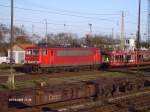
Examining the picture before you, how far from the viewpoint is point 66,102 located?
2070 centimetres

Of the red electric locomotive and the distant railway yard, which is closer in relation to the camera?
the distant railway yard

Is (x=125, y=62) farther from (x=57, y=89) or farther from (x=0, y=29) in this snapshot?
(x=0, y=29)

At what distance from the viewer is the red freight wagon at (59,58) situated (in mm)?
42959

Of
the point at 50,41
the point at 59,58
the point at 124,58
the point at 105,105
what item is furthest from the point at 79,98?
the point at 50,41

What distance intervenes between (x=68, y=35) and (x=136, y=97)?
325 ft

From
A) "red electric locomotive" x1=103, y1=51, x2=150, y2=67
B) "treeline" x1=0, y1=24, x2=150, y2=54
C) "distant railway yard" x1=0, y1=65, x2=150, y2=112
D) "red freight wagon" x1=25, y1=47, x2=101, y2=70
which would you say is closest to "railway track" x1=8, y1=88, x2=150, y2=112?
"distant railway yard" x1=0, y1=65, x2=150, y2=112

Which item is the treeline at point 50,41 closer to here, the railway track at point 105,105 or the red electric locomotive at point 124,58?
the red electric locomotive at point 124,58

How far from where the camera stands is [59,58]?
44625mm

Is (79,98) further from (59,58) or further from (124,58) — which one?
(124,58)

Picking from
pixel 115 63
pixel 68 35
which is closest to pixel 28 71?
pixel 115 63

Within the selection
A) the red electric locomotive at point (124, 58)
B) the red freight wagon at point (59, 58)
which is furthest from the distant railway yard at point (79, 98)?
the red electric locomotive at point (124, 58)

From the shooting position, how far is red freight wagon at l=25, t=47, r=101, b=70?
141ft

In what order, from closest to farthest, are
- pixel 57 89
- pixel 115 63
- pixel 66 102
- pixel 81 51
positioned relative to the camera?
1. pixel 57 89
2. pixel 66 102
3. pixel 81 51
4. pixel 115 63

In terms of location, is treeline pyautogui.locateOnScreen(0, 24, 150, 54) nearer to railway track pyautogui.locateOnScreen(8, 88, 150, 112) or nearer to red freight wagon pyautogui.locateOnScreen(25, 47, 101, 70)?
red freight wagon pyautogui.locateOnScreen(25, 47, 101, 70)
